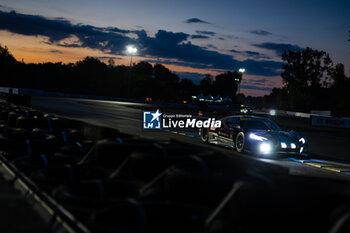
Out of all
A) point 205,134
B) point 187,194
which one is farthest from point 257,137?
point 187,194

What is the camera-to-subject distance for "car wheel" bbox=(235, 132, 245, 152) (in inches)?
547

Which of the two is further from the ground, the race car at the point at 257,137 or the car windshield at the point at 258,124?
the car windshield at the point at 258,124

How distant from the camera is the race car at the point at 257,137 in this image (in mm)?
13258

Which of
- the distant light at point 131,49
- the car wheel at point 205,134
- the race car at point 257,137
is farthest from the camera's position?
the distant light at point 131,49

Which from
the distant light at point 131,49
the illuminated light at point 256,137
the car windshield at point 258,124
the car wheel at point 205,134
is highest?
the distant light at point 131,49

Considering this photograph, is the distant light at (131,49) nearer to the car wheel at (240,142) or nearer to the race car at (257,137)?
the race car at (257,137)

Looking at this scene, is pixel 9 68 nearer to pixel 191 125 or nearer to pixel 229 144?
pixel 191 125

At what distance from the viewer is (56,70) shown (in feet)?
406

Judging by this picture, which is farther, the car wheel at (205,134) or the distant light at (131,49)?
the distant light at (131,49)

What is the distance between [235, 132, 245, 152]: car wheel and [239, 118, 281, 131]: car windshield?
0.43 m

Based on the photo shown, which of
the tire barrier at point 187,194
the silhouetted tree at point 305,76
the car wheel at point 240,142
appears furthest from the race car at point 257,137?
the silhouetted tree at point 305,76

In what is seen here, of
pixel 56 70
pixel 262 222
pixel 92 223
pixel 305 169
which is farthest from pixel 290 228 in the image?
pixel 56 70

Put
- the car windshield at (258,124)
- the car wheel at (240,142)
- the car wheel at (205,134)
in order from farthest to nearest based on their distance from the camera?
the car wheel at (205,134)
the car windshield at (258,124)
the car wheel at (240,142)

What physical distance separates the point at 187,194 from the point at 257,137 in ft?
33.7
